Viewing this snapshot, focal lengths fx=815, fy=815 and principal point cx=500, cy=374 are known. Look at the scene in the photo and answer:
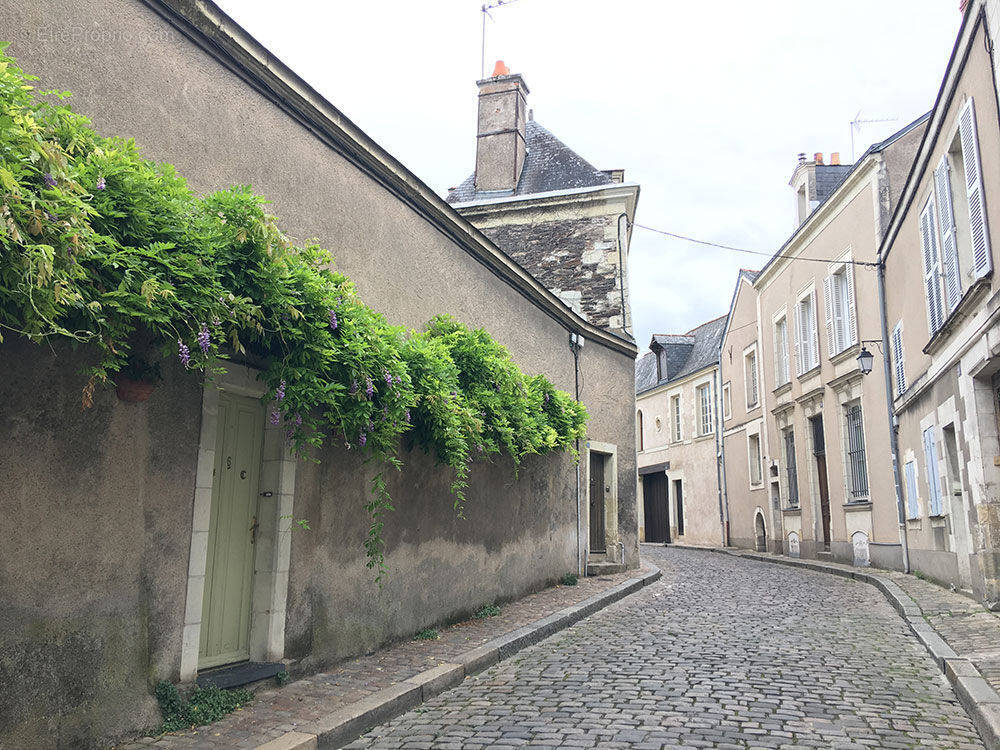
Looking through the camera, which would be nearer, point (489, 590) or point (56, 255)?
point (56, 255)

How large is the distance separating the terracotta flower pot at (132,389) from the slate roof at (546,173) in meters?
12.4

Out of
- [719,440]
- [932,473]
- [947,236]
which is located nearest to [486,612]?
[932,473]

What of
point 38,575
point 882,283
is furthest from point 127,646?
point 882,283

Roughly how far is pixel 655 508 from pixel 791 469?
9.94 metres

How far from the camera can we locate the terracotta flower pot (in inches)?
158

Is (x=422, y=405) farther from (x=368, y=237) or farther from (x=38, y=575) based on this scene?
(x=38, y=575)

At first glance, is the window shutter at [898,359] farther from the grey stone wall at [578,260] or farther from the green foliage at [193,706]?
the green foliage at [193,706]

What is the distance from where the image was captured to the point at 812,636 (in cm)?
749

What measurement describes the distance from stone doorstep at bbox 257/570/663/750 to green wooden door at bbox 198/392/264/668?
96cm

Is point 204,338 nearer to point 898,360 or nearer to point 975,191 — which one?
point 975,191

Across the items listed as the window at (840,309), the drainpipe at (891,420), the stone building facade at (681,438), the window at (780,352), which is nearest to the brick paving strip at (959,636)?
the drainpipe at (891,420)

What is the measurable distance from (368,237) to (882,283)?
33.6ft

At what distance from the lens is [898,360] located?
13.0m

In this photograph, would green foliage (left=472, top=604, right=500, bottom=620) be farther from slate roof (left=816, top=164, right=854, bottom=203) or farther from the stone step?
slate roof (left=816, top=164, right=854, bottom=203)
